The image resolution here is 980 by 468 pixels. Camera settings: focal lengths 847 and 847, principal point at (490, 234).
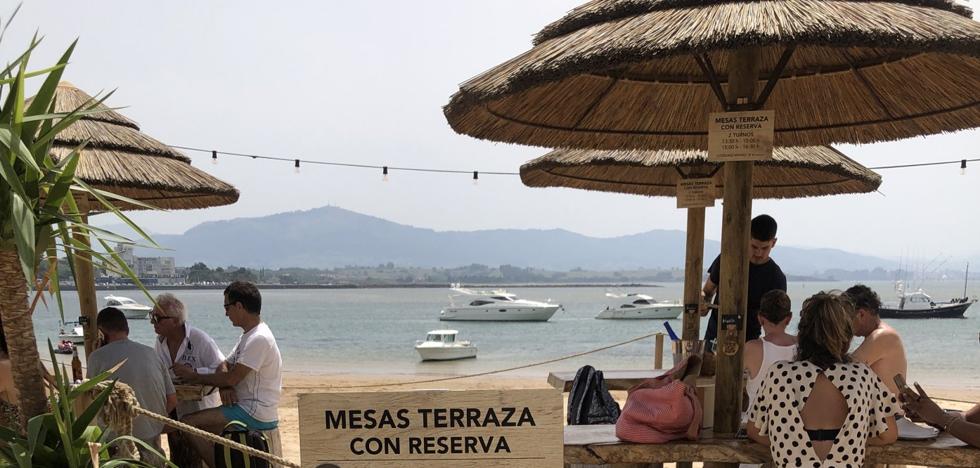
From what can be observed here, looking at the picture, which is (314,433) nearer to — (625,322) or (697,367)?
(697,367)

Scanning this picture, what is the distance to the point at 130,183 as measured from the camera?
17.4ft

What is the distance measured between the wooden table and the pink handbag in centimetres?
3

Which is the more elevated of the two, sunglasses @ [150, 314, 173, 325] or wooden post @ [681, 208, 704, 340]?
wooden post @ [681, 208, 704, 340]

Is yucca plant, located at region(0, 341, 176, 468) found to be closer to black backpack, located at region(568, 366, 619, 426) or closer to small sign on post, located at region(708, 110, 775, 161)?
black backpack, located at region(568, 366, 619, 426)

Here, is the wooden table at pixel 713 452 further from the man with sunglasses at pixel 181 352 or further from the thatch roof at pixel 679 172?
the man with sunglasses at pixel 181 352

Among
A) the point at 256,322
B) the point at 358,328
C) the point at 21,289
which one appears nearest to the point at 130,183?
the point at 256,322

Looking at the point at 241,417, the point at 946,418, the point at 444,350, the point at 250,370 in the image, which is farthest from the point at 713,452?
the point at 444,350

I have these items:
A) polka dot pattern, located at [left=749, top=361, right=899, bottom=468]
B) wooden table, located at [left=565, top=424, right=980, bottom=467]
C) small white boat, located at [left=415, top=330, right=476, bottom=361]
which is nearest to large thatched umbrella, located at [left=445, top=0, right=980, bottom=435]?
wooden table, located at [left=565, top=424, right=980, bottom=467]

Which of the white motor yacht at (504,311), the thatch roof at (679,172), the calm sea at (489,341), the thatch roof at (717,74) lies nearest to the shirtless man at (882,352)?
the thatch roof at (717,74)

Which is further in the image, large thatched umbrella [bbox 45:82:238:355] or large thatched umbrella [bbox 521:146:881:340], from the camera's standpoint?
large thatched umbrella [bbox 521:146:881:340]

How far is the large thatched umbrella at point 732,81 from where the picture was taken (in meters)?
2.79

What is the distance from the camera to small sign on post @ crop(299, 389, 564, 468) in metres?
2.71

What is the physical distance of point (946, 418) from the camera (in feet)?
10.6

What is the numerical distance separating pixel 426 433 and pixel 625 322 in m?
61.0
